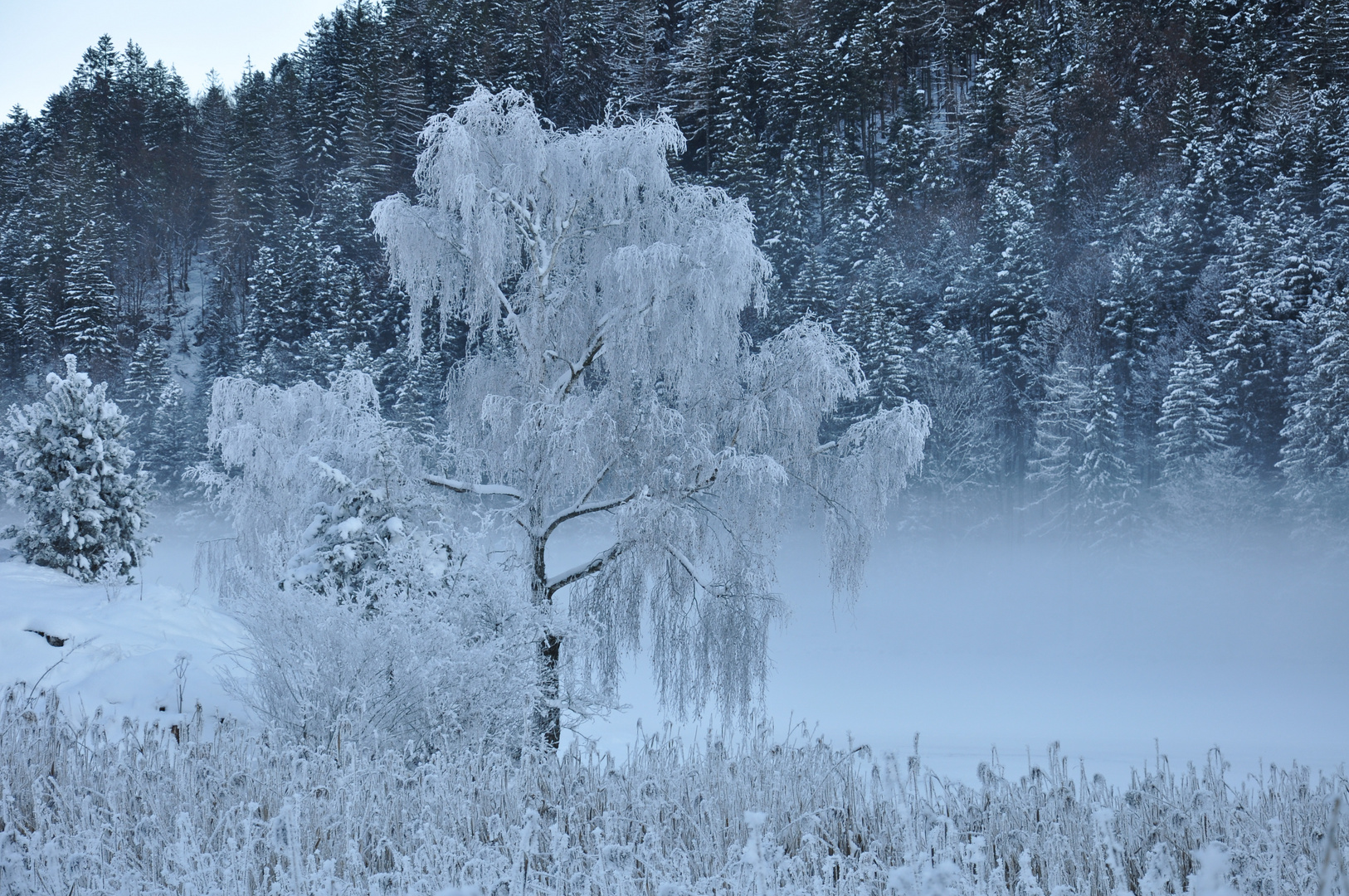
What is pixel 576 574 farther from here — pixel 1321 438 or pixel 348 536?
pixel 1321 438

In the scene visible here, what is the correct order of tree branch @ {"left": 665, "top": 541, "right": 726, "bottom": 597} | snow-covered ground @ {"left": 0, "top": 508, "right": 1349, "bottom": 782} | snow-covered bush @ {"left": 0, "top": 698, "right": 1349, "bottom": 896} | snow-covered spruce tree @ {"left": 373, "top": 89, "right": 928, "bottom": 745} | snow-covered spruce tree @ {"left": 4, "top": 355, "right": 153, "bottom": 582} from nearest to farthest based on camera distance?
snow-covered bush @ {"left": 0, "top": 698, "right": 1349, "bottom": 896} → tree branch @ {"left": 665, "top": 541, "right": 726, "bottom": 597} → snow-covered spruce tree @ {"left": 373, "top": 89, "right": 928, "bottom": 745} → snow-covered ground @ {"left": 0, "top": 508, "right": 1349, "bottom": 782} → snow-covered spruce tree @ {"left": 4, "top": 355, "right": 153, "bottom": 582}

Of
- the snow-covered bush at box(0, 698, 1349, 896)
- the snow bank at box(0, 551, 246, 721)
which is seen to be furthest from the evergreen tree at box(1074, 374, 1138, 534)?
the snow bank at box(0, 551, 246, 721)

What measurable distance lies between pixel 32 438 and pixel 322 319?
12.9 m

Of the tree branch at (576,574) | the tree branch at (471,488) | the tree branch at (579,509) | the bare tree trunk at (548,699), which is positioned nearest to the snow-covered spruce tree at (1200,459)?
the tree branch at (579,509)

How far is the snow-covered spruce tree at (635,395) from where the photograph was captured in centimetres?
837

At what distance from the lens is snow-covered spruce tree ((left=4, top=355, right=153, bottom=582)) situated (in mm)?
13109

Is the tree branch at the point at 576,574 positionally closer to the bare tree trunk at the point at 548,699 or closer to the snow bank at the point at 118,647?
the bare tree trunk at the point at 548,699

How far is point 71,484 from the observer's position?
43.4ft

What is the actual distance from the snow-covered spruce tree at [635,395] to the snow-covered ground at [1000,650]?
1827 mm

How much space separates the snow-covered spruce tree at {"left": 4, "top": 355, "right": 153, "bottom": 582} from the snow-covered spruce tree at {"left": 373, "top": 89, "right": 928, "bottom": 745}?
24.4 feet

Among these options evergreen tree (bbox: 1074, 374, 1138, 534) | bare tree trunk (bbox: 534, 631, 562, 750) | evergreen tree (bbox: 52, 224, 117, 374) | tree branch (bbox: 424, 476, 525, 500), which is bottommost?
bare tree trunk (bbox: 534, 631, 562, 750)

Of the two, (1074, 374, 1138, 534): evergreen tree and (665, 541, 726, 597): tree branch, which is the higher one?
(1074, 374, 1138, 534): evergreen tree

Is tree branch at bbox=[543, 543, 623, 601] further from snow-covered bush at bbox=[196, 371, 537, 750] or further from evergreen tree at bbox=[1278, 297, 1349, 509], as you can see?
evergreen tree at bbox=[1278, 297, 1349, 509]

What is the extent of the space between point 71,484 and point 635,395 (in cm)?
980
